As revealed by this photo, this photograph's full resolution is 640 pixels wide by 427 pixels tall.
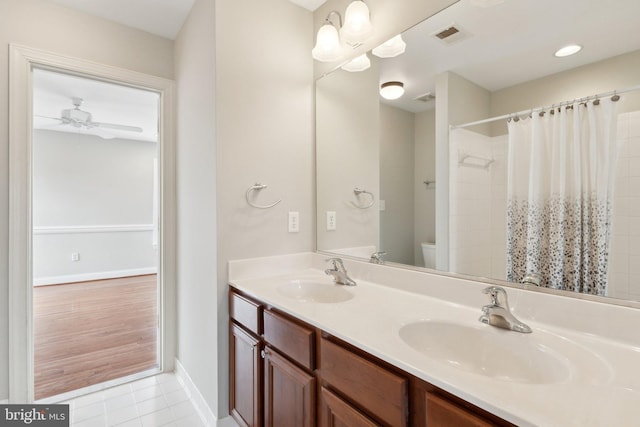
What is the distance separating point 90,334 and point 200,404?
1905 millimetres

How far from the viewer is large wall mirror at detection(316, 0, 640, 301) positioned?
88cm

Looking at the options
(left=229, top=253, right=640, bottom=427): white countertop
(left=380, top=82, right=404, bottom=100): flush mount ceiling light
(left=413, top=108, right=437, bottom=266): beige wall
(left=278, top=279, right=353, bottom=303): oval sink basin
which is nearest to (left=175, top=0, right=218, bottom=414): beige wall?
(left=229, top=253, right=640, bottom=427): white countertop

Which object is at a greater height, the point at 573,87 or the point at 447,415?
the point at 573,87

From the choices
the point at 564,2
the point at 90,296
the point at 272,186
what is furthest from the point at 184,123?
the point at 90,296

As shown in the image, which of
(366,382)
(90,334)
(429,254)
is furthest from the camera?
(90,334)

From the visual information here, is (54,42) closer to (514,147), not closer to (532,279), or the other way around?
(514,147)

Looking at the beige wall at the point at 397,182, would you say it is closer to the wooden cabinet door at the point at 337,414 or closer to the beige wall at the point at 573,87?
the beige wall at the point at 573,87

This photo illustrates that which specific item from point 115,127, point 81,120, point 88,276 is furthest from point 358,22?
point 88,276

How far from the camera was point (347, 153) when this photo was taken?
1841 millimetres

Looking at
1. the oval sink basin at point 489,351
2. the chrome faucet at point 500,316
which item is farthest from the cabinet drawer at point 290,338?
the chrome faucet at point 500,316

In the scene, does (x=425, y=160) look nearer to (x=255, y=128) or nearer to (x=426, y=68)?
(x=426, y=68)

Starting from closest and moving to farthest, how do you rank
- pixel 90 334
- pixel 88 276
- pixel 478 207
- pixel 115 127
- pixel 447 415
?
pixel 447 415 → pixel 478 207 → pixel 90 334 → pixel 115 127 → pixel 88 276

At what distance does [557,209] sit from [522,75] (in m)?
0.48

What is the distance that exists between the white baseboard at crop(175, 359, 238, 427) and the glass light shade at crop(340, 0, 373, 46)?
6.91 feet
